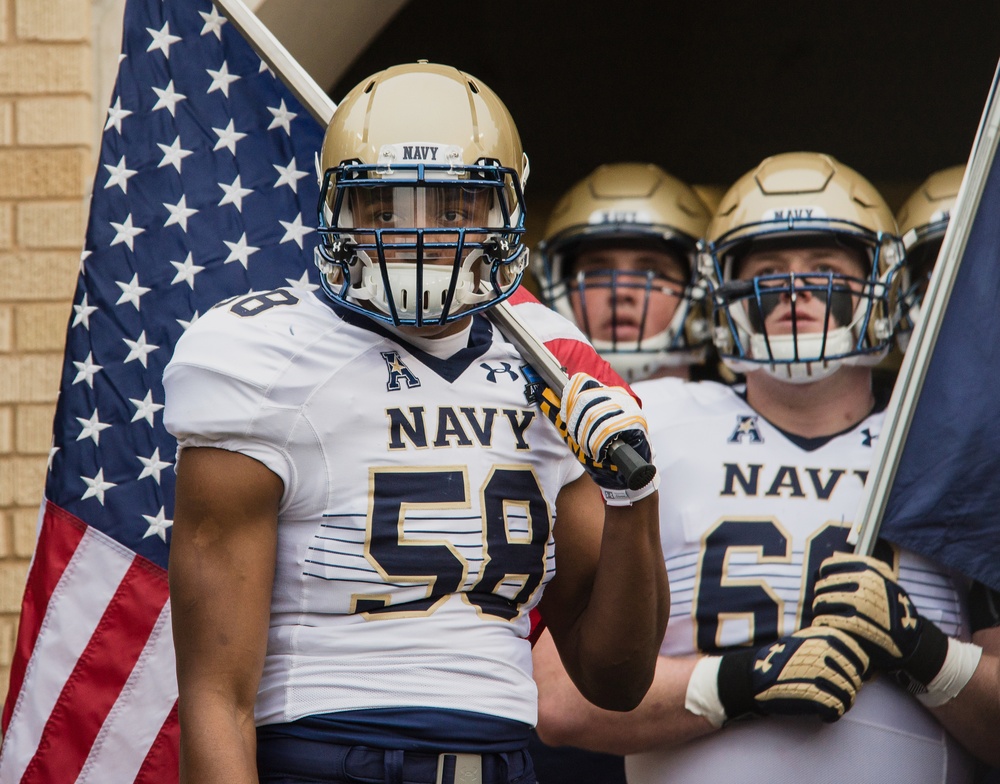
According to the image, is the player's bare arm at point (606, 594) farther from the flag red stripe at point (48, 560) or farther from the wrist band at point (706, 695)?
the flag red stripe at point (48, 560)

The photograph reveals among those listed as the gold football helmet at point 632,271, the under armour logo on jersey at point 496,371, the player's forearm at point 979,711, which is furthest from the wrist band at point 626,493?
the gold football helmet at point 632,271

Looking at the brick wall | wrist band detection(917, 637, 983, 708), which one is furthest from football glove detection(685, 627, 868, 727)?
the brick wall

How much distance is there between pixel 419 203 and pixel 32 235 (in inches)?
90.4

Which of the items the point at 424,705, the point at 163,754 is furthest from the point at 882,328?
the point at 163,754

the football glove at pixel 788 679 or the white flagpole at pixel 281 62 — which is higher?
the white flagpole at pixel 281 62

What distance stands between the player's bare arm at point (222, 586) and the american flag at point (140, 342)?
33.9 inches

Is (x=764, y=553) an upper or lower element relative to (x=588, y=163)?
lower

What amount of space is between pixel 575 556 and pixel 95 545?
111cm

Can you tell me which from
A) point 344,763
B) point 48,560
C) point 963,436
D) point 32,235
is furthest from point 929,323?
point 32,235

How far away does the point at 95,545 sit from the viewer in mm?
2742

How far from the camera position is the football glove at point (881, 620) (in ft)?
8.65

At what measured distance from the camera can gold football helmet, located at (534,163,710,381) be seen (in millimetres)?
3676

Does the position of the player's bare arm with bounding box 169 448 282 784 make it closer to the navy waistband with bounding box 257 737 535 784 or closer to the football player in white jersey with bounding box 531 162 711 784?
the navy waistband with bounding box 257 737 535 784

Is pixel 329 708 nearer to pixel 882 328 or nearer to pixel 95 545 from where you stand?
pixel 95 545
